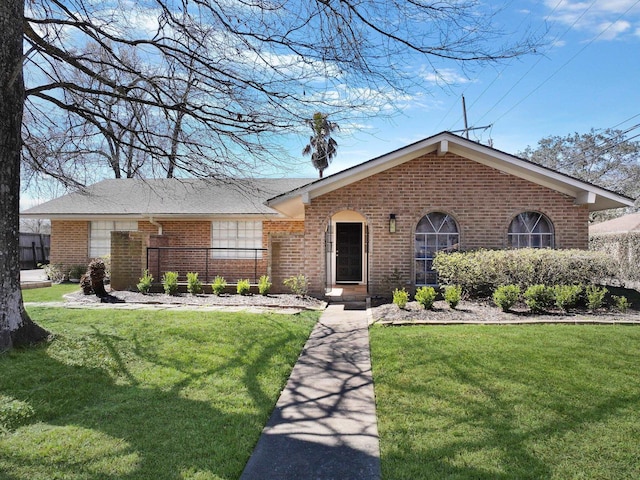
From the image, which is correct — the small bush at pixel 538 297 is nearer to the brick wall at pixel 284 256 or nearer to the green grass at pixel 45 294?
the brick wall at pixel 284 256

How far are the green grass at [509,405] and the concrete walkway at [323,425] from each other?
179 millimetres

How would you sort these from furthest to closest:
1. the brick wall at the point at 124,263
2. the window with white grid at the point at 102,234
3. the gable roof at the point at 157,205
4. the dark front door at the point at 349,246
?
the window with white grid at the point at 102,234
the dark front door at the point at 349,246
the gable roof at the point at 157,205
the brick wall at the point at 124,263

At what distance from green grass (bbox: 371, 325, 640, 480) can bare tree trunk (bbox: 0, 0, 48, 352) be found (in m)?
4.84

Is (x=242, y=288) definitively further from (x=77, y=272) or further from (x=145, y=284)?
(x=77, y=272)

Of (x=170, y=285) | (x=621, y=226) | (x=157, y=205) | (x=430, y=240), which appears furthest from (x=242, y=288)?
(x=621, y=226)

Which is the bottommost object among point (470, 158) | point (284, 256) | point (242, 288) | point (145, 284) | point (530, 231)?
point (242, 288)

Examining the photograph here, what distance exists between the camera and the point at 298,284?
11625mm

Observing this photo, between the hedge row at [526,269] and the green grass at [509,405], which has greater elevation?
the hedge row at [526,269]

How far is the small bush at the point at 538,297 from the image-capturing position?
875 centimetres

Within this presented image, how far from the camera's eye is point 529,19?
429 centimetres

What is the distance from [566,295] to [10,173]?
979 cm

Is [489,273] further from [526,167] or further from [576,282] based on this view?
[526,167]

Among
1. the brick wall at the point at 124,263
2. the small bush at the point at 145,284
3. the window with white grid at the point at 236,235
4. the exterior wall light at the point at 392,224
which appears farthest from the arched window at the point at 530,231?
the brick wall at the point at 124,263

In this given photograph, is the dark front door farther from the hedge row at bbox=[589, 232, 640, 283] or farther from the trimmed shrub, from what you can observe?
the hedge row at bbox=[589, 232, 640, 283]
